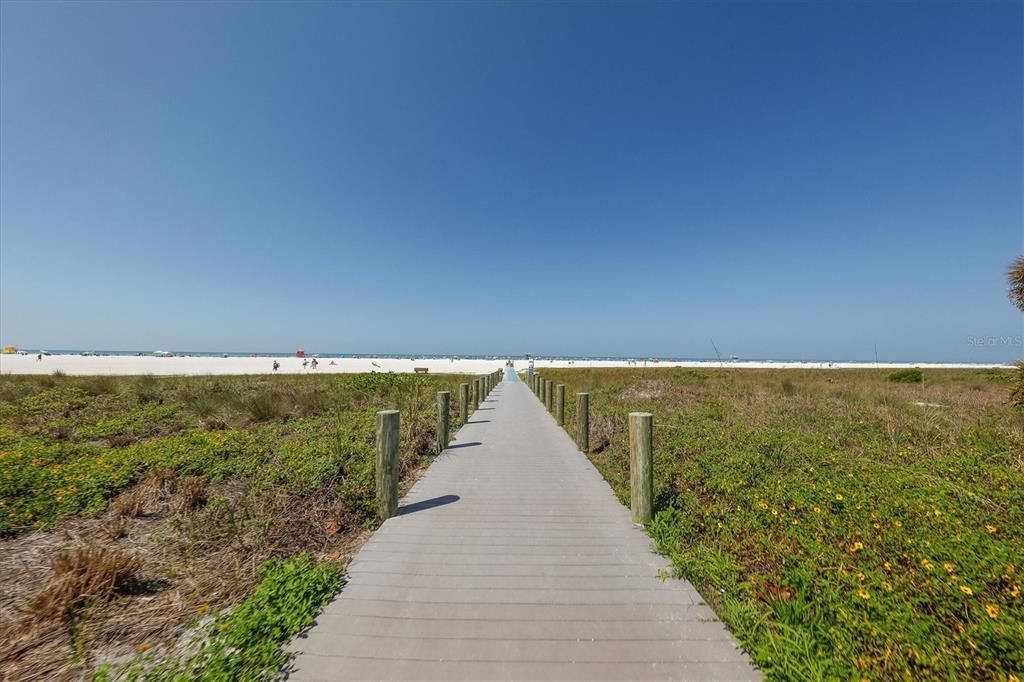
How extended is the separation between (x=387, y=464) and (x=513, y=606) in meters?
2.38

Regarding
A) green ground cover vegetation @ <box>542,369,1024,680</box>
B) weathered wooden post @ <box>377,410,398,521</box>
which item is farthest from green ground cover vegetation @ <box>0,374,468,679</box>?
green ground cover vegetation @ <box>542,369,1024,680</box>

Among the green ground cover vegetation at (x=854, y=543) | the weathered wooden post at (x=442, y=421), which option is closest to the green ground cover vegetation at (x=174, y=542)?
the weathered wooden post at (x=442, y=421)

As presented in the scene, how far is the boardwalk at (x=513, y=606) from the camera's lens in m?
2.34

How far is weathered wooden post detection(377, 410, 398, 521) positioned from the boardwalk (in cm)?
20

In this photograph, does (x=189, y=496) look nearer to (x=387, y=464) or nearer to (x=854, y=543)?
(x=387, y=464)

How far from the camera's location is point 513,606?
2891mm

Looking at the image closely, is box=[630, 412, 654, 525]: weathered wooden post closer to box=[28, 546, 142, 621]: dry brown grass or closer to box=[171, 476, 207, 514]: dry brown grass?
box=[28, 546, 142, 621]: dry brown grass

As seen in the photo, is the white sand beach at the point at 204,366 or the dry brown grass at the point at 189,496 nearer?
the dry brown grass at the point at 189,496

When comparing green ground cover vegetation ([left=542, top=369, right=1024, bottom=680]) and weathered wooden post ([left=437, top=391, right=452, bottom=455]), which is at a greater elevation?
weathered wooden post ([left=437, top=391, right=452, bottom=455])

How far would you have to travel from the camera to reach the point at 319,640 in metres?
2.50

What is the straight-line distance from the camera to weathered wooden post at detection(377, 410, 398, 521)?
14.5 feet

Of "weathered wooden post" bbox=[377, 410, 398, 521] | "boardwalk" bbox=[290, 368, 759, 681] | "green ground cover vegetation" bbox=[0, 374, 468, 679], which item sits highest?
"weathered wooden post" bbox=[377, 410, 398, 521]

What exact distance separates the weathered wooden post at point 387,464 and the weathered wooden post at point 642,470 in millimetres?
3067

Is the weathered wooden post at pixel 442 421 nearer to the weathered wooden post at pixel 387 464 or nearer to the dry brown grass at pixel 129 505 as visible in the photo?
the weathered wooden post at pixel 387 464
